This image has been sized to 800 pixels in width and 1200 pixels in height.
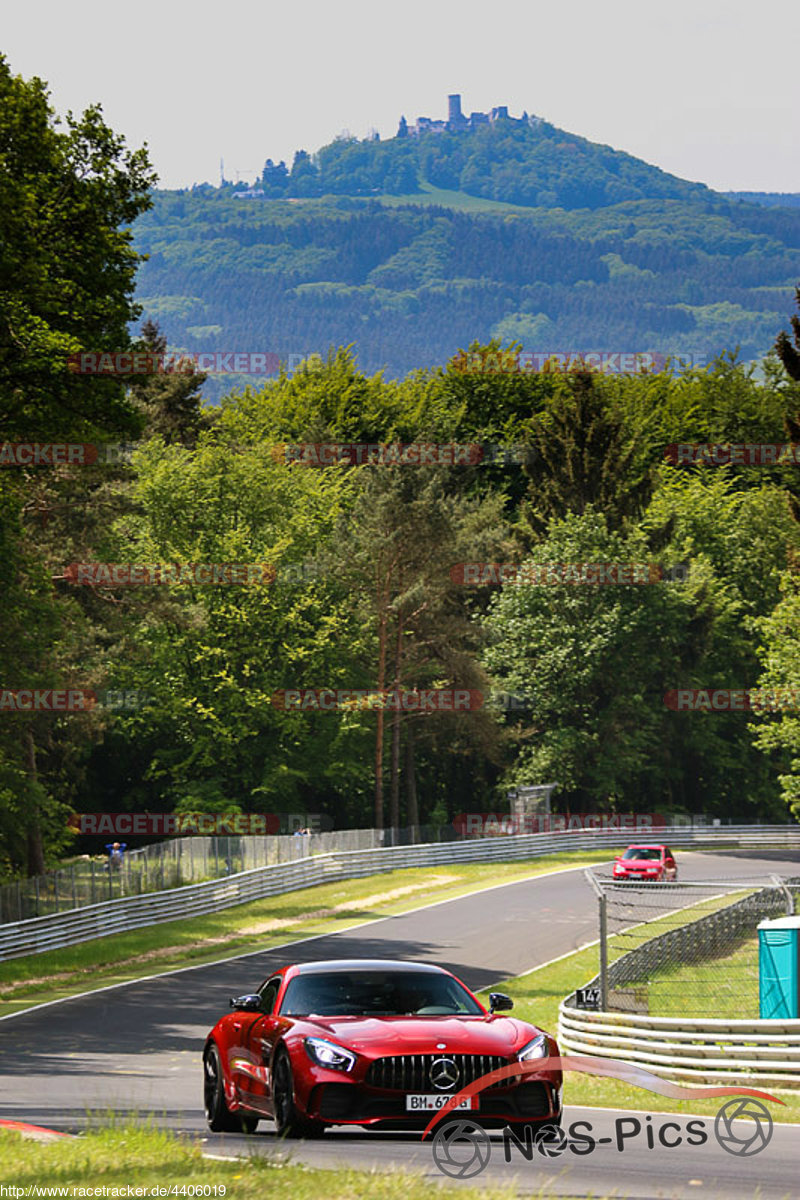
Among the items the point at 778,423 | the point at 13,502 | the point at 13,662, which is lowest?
the point at 13,662

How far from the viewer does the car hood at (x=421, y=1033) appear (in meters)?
10.3

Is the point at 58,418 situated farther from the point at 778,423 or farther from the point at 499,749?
the point at 778,423

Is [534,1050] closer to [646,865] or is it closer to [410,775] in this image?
[646,865]

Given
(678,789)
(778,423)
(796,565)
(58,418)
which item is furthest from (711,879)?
(778,423)

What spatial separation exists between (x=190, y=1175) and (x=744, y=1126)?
606 centimetres

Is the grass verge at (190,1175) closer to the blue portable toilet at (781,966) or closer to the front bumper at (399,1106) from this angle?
the front bumper at (399,1106)

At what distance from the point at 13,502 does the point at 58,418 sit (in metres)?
2.33

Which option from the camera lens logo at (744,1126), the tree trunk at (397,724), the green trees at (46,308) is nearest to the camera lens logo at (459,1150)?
the camera lens logo at (744,1126)

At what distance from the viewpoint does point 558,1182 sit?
10.1 metres

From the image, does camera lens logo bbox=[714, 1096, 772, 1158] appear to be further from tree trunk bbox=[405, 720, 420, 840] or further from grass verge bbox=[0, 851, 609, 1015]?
tree trunk bbox=[405, 720, 420, 840]

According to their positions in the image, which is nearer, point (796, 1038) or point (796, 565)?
point (796, 1038)

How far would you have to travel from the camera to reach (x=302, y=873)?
52812 millimetres

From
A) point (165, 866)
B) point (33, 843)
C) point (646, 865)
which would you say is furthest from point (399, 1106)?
point (33, 843)

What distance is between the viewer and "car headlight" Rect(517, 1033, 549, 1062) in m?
10.4
